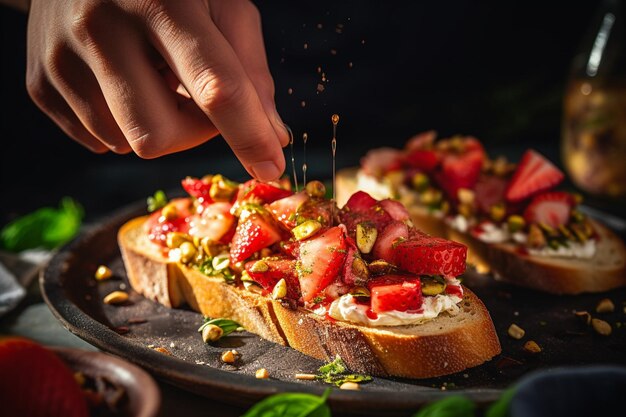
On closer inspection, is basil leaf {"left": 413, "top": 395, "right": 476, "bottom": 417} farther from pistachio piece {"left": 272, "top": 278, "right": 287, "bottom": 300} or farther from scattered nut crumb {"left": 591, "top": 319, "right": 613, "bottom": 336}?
scattered nut crumb {"left": 591, "top": 319, "right": 613, "bottom": 336}

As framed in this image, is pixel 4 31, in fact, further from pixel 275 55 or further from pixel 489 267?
pixel 489 267

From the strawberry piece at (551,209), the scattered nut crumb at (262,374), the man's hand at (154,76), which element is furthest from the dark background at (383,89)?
the scattered nut crumb at (262,374)

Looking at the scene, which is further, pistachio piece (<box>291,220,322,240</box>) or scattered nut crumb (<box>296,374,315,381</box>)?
pistachio piece (<box>291,220,322,240</box>)

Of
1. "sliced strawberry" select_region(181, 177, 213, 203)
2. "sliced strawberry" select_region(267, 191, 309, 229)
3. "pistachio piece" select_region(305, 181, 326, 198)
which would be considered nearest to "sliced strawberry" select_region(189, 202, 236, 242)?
"sliced strawberry" select_region(181, 177, 213, 203)

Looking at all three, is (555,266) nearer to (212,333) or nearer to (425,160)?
(425,160)

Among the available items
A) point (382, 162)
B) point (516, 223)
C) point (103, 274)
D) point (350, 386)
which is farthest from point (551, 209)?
point (103, 274)

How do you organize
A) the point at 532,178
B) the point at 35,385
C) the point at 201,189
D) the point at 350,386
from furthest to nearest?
the point at 532,178
the point at 201,189
the point at 350,386
the point at 35,385

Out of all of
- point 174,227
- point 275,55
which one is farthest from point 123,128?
point 275,55
